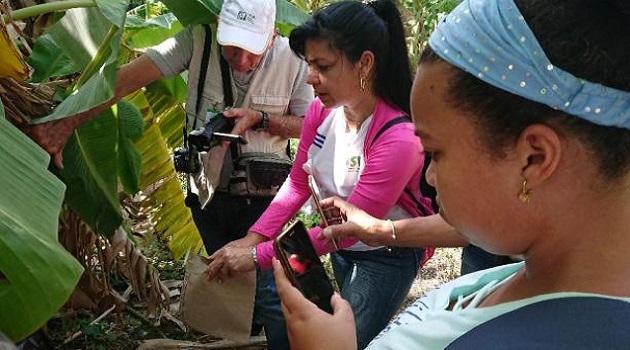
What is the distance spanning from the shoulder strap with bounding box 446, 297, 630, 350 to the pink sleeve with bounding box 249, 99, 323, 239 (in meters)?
1.49

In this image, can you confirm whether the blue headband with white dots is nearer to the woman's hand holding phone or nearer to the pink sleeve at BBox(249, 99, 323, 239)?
the woman's hand holding phone

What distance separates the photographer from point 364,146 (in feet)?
6.42

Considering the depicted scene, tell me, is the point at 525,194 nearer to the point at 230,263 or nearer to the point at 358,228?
the point at 358,228

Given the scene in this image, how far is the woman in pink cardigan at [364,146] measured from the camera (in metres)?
1.91

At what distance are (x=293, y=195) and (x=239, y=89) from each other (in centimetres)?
58

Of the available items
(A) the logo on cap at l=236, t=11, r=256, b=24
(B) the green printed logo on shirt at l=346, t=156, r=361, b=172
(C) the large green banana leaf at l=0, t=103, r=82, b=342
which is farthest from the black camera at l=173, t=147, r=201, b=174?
(C) the large green banana leaf at l=0, t=103, r=82, b=342

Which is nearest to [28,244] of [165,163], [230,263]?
[230,263]

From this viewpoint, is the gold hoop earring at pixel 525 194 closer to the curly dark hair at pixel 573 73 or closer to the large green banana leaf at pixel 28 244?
the curly dark hair at pixel 573 73

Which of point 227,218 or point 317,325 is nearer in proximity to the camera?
point 317,325

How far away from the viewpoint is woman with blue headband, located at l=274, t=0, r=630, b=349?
683 mm

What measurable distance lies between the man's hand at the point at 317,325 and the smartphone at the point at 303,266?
0.05 m

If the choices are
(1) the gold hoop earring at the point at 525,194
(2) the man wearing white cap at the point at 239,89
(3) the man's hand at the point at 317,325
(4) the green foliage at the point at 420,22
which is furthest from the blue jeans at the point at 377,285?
(4) the green foliage at the point at 420,22

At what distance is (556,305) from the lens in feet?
2.37

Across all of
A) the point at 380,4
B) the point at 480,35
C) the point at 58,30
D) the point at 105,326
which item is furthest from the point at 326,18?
the point at 105,326
